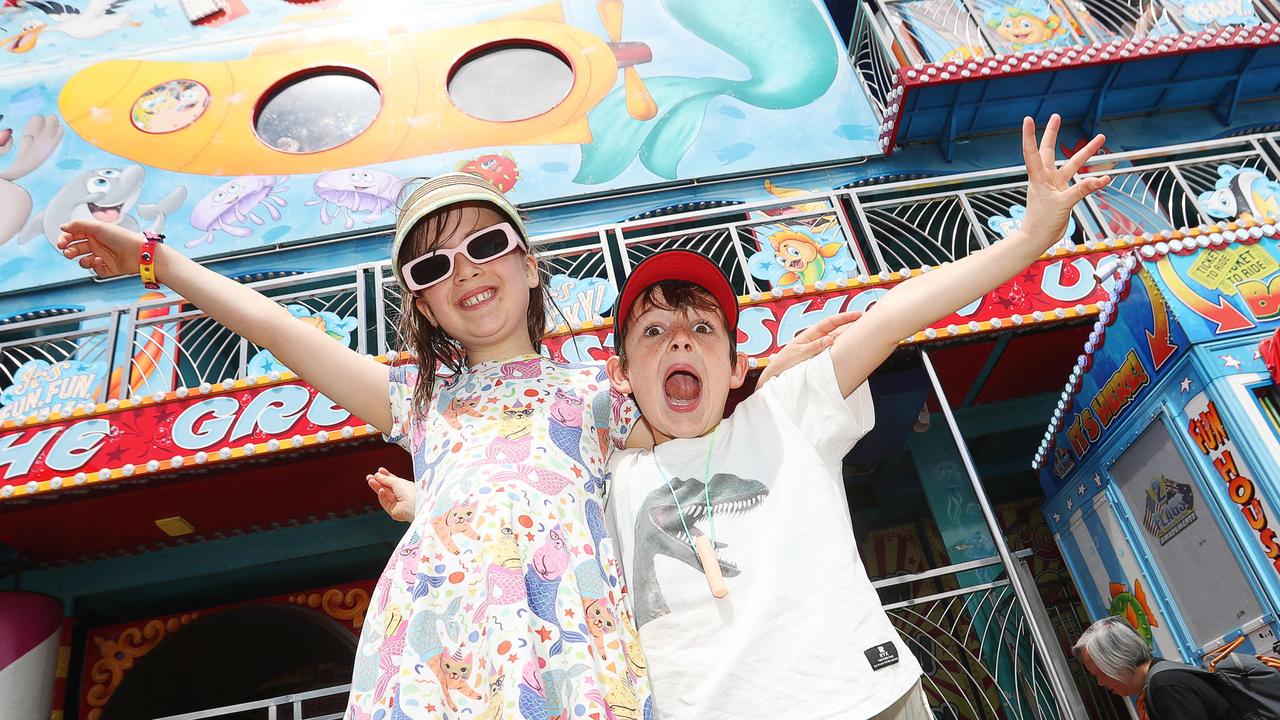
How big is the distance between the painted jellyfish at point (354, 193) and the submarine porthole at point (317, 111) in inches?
20.8

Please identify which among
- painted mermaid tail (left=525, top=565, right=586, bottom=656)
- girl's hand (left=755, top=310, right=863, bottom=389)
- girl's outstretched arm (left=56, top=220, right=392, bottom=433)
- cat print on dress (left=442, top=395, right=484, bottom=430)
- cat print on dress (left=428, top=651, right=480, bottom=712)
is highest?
girl's outstretched arm (left=56, top=220, right=392, bottom=433)

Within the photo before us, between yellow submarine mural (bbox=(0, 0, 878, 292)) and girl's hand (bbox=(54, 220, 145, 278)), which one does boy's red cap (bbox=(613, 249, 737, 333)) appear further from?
yellow submarine mural (bbox=(0, 0, 878, 292))

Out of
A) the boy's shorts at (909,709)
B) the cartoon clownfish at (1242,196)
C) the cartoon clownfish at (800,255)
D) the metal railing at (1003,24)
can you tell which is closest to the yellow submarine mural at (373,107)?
the metal railing at (1003,24)

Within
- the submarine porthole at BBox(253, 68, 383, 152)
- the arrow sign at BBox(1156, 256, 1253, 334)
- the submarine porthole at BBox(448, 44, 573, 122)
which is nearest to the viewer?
the arrow sign at BBox(1156, 256, 1253, 334)

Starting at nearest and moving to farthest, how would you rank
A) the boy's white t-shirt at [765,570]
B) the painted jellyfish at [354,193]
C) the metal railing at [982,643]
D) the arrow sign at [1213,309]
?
1. the boy's white t-shirt at [765,570]
2. the arrow sign at [1213,309]
3. the metal railing at [982,643]
4. the painted jellyfish at [354,193]

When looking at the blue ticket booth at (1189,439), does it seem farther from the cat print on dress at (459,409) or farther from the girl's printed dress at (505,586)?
the cat print on dress at (459,409)

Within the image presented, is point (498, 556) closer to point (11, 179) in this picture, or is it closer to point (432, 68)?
point (432, 68)

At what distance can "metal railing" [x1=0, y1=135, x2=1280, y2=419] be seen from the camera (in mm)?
5383

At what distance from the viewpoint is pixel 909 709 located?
1.76m

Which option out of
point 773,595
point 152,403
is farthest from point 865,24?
point 773,595

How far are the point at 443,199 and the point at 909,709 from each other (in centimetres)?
170

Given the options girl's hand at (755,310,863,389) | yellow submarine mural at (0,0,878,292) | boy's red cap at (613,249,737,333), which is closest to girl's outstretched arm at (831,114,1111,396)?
girl's hand at (755,310,863,389)

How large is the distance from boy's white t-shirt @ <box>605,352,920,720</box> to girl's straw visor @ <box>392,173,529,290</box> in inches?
31.5

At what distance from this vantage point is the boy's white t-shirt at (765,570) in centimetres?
171
